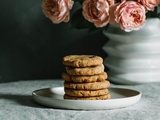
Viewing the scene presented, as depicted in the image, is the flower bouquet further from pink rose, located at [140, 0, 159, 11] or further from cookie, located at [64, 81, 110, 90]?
cookie, located at [64, 81, 110, 90]

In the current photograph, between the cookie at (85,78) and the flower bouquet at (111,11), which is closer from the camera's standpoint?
the cookie at (85,78)

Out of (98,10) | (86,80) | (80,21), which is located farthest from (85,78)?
(80,21)

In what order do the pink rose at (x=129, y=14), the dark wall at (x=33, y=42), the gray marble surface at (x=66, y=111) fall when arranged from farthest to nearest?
the dark wall at (x=33, y=42) < the pink rose at (x=129, y=14) < the gray marble surface at (x=66, y=111)

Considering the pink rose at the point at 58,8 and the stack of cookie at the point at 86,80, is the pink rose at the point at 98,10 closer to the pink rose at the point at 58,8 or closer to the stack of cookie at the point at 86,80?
the pink rose at the point at 58,8

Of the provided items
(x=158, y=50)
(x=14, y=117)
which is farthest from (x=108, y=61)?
(x=14, y=117)

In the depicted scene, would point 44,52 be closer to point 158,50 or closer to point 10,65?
point 10,65

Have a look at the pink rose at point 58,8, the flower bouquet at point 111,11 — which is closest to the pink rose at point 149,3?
the flower bouquet at point 111,11
